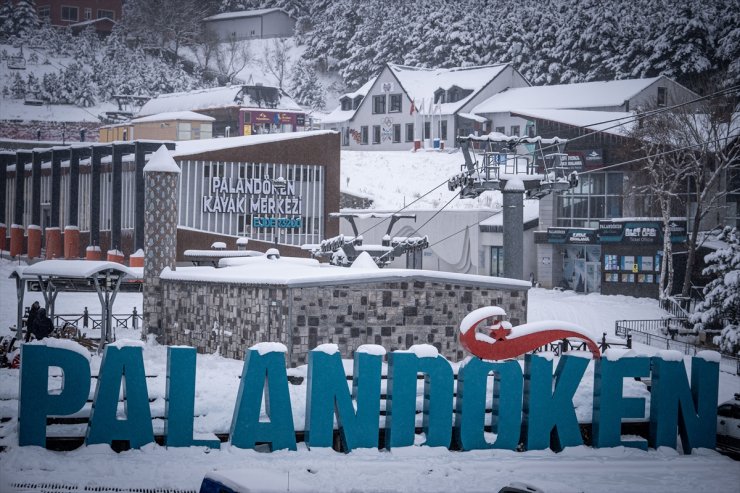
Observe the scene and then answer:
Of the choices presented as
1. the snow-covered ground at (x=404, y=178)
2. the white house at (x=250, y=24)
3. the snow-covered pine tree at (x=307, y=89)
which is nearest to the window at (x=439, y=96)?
the snow-covered ground at (x=404, y=178)

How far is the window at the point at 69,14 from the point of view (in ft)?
80.5

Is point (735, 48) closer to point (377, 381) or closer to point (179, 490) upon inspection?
point (377, 381)

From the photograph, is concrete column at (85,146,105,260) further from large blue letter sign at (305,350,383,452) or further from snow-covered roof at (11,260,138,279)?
large blue letter sign at (305,350,383,452)

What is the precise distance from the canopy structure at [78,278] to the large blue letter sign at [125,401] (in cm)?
650

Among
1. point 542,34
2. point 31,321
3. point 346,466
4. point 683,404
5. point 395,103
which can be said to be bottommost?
point 346,466

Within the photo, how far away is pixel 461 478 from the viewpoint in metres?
13.1

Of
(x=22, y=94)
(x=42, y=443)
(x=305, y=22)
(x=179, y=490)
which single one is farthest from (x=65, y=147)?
(x=179, y=490)

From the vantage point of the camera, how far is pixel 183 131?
42.8m

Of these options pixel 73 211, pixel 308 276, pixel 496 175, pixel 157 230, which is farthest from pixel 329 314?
pixel 73 211

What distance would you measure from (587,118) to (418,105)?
16.7 metres

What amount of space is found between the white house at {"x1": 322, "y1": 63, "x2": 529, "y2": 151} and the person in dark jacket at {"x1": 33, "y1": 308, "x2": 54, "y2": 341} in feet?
107

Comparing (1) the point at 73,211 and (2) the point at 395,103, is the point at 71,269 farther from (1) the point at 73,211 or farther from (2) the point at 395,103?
(2) the point at 395,103

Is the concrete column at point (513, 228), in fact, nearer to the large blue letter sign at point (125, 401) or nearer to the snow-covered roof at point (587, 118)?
the large blue letter sign at point (125, 401)

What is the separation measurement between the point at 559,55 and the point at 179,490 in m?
32.4
